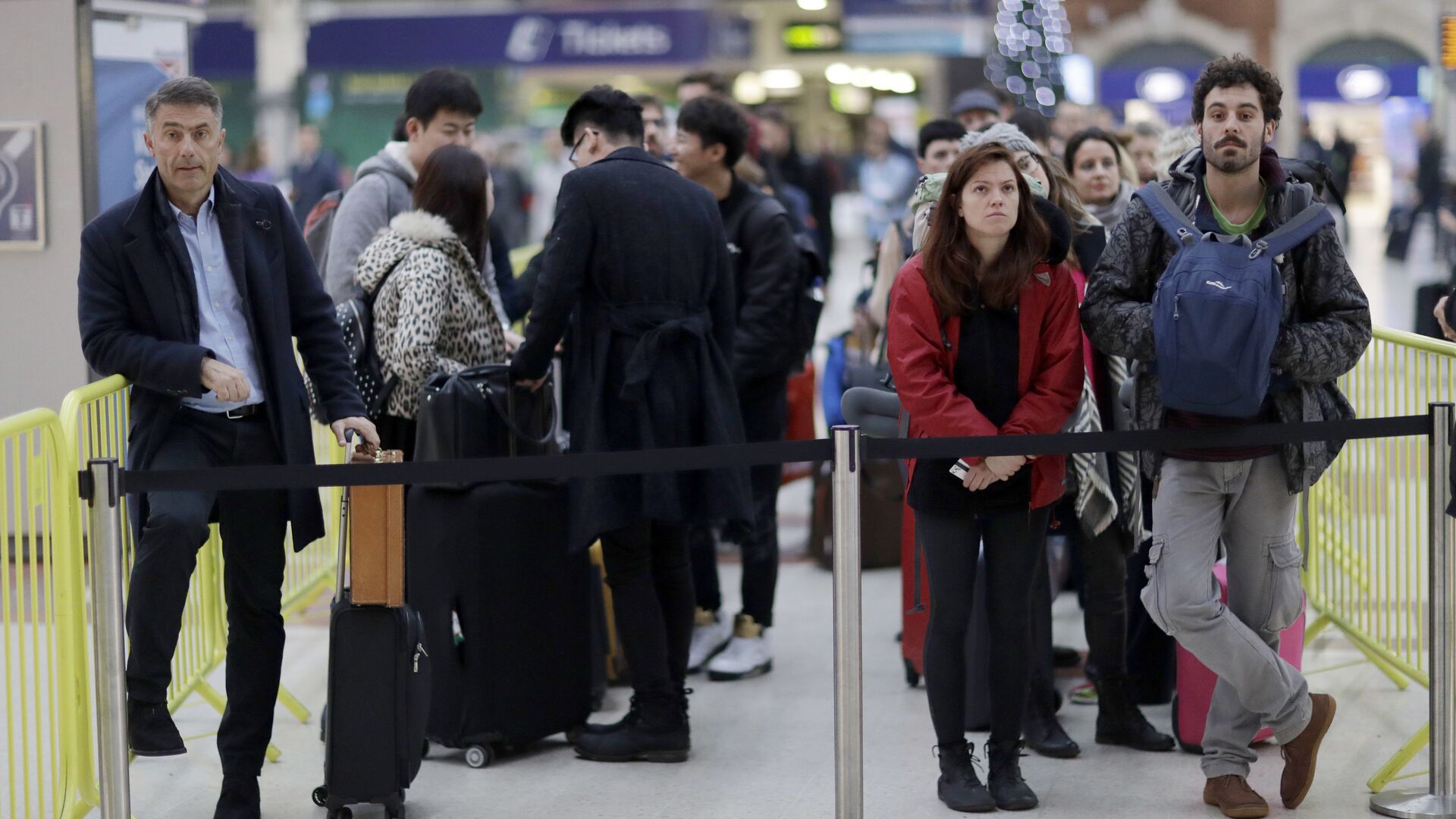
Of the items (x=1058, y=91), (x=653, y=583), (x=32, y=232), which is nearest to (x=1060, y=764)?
(x=653, y=583)

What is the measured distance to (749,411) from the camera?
6.36 m

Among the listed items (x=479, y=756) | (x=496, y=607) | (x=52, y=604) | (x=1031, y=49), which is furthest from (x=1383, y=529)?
(x=1031, y=49)

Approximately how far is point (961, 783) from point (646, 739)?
1.04m

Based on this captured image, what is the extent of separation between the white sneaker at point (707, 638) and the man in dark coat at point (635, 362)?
107 centimetres

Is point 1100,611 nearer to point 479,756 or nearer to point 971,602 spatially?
point 971,602

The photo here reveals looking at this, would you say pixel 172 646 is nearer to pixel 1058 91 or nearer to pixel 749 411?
pixel 749 411

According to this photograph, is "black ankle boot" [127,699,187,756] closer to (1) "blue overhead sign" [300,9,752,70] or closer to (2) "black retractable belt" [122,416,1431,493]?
(2) "black retractable belt" [122,416,1431,493]

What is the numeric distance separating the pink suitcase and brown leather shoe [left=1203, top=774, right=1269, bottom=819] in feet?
1.46

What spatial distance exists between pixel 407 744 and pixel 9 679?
102 centimetres

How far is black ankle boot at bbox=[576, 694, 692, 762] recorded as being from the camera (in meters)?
5.13

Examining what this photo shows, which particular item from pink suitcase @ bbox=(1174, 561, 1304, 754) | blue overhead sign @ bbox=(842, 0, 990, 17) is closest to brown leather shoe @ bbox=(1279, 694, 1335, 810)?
pink suitcase @ bbox=(1174, 561, 1304, 754)

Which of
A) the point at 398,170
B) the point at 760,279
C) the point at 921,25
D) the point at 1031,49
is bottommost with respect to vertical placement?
the point at 760,279

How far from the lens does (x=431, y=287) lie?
16.7ft

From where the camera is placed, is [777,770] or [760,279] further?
[760,279]
